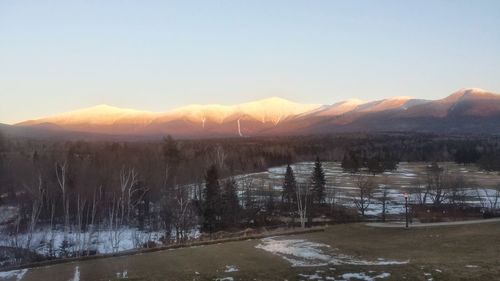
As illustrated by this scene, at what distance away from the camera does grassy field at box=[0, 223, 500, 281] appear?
1998 cm

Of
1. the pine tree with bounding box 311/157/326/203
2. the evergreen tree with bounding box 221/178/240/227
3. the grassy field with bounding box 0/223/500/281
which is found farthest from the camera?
the pine tree with bounding box 311/157/326/203

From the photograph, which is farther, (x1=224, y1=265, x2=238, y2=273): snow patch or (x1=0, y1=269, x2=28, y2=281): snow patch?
(x1=0, y1=269, x2=28, y2=281): snow patch

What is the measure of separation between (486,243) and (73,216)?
183 feet

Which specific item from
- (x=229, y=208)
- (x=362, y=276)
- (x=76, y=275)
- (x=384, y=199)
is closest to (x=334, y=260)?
(x=362, y=276)

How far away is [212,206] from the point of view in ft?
196

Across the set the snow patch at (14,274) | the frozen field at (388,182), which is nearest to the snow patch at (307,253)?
the snow patch at (14,274)

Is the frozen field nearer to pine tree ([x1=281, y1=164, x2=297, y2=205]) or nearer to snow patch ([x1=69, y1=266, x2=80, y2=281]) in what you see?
pine tree ([x1=281, y1=164, x2=297, y2=205])

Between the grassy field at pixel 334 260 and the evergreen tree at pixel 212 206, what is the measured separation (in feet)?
90.0

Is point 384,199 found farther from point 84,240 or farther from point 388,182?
point 388,182

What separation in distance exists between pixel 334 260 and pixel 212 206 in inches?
1452

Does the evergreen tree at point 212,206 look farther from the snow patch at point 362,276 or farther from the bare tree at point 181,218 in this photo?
the snow patch at point 362,276

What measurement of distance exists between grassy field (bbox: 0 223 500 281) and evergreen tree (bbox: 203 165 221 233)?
27427 millimetres

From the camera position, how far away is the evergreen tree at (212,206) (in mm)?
59188

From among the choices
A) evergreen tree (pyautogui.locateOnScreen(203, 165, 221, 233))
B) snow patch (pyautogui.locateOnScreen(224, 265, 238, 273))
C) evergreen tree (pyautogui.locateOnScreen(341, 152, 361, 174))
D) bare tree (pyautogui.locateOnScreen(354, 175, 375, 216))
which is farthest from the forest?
evergreen tree (pyautogui.locateOnScreen(341, 152, 361, 174))
